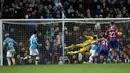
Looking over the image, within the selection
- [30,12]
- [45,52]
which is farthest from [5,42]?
[30,12]

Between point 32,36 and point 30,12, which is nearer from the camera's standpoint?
point 32,36

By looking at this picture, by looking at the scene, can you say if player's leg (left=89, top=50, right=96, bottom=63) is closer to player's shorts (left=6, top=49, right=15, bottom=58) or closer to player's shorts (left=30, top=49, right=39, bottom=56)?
player's shorts (left=30, top=49, right=39, bottom=56)

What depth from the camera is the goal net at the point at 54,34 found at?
1588 cm

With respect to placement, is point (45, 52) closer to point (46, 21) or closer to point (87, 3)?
point (46, 21)

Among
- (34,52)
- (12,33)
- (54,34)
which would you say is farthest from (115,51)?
(12,33)

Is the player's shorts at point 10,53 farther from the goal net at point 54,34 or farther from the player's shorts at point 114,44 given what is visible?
the player's shorts at point 114,44

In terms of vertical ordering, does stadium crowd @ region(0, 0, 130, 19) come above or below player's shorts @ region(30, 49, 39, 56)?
above

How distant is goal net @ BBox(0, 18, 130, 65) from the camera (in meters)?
15.9

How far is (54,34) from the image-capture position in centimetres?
1595

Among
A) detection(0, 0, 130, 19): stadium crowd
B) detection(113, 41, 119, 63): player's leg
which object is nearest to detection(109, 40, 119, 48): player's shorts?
detection(113, 41, 119, 63): player's leg

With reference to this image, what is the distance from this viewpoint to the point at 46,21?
16.3m

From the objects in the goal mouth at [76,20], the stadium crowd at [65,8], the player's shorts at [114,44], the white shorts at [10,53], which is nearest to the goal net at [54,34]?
the goal mouth at [76,20]

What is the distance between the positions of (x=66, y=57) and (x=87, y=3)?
17.2 ft

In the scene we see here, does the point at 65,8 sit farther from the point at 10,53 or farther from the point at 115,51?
the point at 10,53
